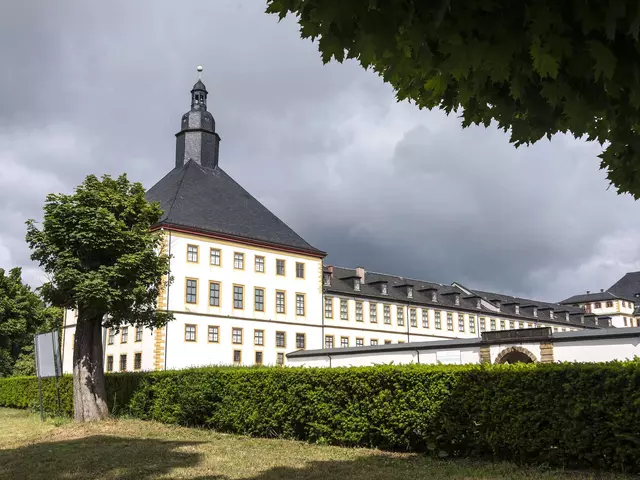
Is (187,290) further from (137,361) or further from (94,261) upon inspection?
(94,261)

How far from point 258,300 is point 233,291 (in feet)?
7.32

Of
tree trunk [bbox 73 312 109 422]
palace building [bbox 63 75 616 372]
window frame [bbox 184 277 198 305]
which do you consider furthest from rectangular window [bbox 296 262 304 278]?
tree trunk [bbox 73 312 109 422]

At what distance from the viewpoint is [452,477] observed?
10125 millimetres

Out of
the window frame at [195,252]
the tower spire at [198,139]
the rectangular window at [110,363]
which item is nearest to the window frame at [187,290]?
the window frame at [195,252]

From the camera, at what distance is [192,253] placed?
1790 inches

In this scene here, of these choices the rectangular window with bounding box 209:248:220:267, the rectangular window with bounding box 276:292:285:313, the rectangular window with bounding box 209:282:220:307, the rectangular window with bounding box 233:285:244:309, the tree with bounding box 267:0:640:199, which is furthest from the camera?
the rectangular window with bounding box 276:292:285:313

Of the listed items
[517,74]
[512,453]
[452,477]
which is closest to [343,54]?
[517,74]

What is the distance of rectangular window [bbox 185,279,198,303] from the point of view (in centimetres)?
4456

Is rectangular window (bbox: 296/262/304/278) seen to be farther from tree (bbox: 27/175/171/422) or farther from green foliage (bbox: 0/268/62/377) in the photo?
tree (bbox: 27/175/171/422)

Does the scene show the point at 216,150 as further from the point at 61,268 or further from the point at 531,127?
the point at 531,127

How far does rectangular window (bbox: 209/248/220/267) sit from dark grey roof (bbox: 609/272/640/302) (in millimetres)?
84528

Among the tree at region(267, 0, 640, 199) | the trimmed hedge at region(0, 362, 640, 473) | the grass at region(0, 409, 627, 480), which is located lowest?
the grass at region(0, 409, 627, 480)

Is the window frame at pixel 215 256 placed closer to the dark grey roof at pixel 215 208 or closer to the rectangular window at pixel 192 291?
the dark grey roof at pixel 215 208

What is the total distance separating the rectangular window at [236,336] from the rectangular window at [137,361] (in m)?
6.41
